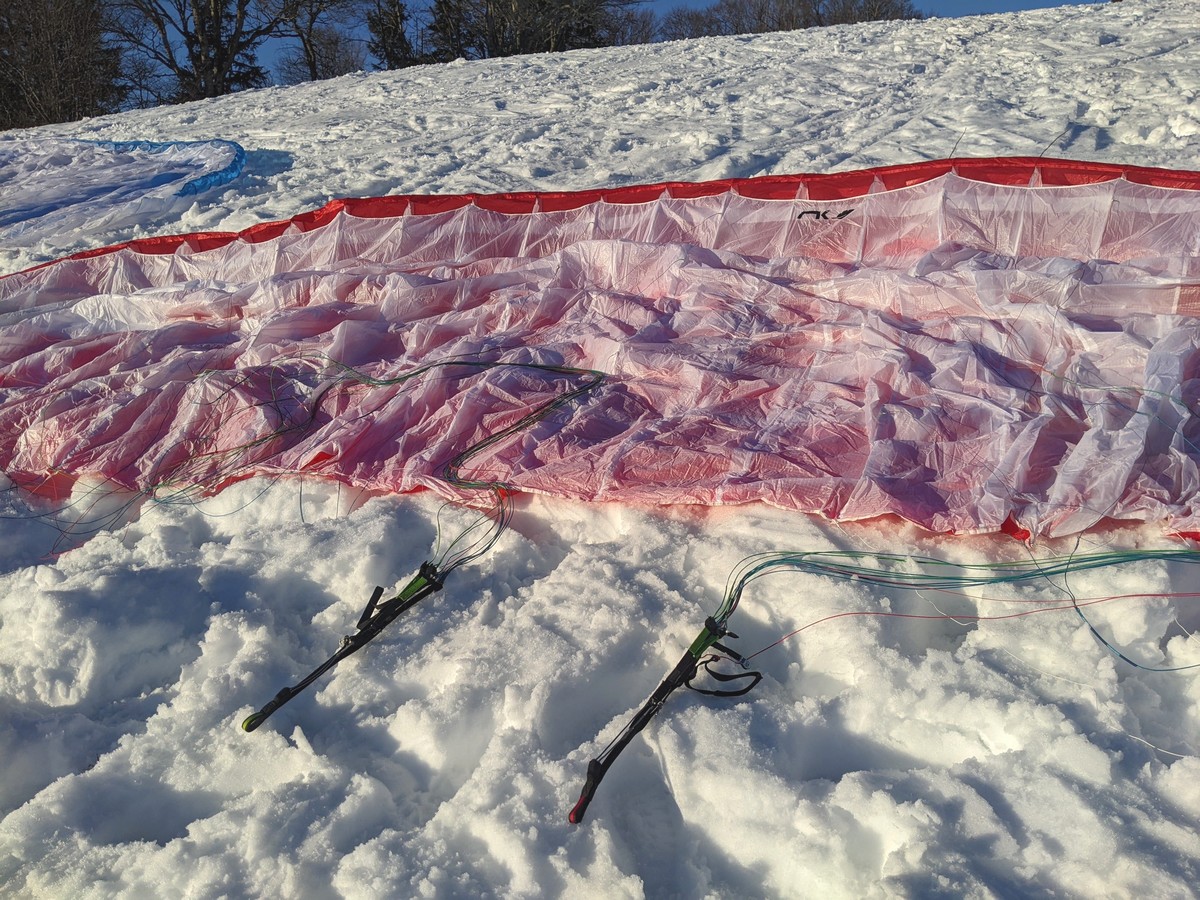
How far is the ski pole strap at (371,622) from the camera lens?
1.79 meters

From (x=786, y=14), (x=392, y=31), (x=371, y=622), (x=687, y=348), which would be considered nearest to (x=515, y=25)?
(x=392, y=31)

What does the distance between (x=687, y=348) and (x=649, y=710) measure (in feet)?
5.21

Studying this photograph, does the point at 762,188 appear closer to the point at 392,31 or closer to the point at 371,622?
the point at 371,622

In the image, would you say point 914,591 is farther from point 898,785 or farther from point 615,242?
point 615,242

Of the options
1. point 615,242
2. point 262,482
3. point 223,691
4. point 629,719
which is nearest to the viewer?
point 629,719

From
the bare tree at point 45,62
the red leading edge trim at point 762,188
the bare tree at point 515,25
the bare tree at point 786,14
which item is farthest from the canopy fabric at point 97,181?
the bare tree at point 786,14

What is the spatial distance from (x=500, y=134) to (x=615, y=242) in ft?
11.8

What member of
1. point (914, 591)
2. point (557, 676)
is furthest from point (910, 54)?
point (557, 676)

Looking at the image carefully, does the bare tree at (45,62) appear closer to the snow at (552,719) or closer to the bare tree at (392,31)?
the bare tree at (392,31)

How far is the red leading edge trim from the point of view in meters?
3.34

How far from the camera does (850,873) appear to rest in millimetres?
1386

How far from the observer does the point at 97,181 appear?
6125 mm

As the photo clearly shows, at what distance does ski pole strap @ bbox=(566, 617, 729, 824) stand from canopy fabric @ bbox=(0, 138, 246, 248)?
17.6ft

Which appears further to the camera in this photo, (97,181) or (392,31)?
(392,31)
